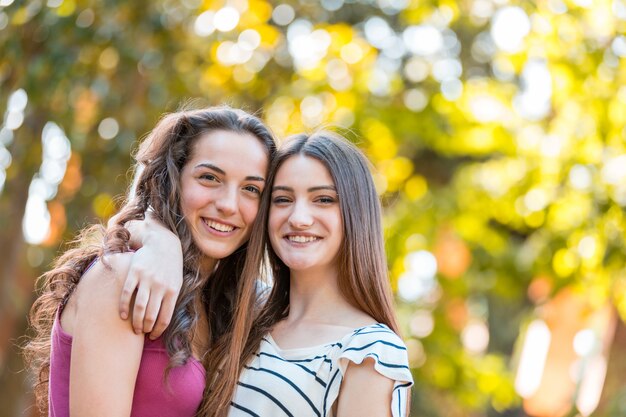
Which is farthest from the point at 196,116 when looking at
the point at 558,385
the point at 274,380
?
the point at 558,385

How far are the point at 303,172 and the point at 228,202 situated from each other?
0.29 metres

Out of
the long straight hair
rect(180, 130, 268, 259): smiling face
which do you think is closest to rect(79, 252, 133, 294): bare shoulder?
rect(180, 130, 268, 259): smiling face

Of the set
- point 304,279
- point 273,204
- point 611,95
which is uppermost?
point 611,95

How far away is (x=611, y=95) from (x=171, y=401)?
4.93m

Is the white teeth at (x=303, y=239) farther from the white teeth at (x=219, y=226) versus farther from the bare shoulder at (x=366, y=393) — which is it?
the bare shoulder at (x=366, y=393)

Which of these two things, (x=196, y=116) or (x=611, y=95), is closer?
(x=196, y=116)

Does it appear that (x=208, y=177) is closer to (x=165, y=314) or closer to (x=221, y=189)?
(x=221, y=189)

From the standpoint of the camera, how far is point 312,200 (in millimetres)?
3441

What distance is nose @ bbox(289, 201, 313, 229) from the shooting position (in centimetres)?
336

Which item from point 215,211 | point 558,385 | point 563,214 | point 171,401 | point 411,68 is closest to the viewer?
point 171,401

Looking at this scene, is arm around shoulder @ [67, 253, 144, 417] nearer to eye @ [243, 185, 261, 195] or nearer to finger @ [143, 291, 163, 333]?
finger @ [143, 291, 163, 333]

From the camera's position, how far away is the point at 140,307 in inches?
117

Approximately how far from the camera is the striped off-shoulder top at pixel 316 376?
122 inches

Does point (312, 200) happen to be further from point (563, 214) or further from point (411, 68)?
point (411, 68)
